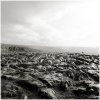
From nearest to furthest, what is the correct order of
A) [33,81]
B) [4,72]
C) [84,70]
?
[33,81], [4,72], [84,70]

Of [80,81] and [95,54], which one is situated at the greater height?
[95,54]

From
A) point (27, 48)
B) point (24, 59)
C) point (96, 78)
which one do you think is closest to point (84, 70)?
point (96, 78)

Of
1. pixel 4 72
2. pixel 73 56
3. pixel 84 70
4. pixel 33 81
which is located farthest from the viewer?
pixel 73 56

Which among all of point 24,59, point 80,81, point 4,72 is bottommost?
point 80,81

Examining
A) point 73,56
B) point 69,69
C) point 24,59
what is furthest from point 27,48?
point 69,69

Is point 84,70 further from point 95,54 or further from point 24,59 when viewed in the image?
point 24,59

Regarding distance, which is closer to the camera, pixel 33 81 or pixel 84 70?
pixel 33 81
